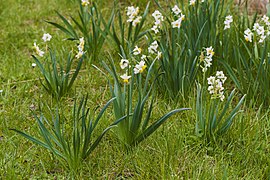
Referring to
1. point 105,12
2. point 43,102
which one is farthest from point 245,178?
point 105,12

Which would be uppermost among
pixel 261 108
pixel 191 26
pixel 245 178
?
pixel 191 26

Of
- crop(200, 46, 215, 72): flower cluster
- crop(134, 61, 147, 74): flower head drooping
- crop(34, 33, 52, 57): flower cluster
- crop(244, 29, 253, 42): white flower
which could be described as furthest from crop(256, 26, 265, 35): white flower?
crop(34, 33, 52, 57): flower cluster

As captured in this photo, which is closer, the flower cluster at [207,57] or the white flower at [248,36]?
the flower cluster at [207,57]

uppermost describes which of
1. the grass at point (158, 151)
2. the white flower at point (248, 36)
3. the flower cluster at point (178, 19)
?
the flower cluster at point (178, 19)

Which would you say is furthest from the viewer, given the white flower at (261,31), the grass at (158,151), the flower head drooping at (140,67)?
the white flower at (261,31)

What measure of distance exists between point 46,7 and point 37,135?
256 centimetres

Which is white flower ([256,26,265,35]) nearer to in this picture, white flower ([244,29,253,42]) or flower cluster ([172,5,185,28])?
white flower ([244,29,253,42])

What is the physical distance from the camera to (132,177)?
2.10 metres

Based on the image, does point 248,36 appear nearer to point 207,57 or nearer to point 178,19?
point 207,57

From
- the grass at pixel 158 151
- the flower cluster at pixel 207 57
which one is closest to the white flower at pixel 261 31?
the flower cluster at pixel 207 57

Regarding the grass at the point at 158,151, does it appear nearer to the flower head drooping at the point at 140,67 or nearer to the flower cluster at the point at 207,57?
the flower cluster at the point at 207,57

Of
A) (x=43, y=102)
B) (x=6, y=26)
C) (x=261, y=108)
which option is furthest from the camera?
(x=6, y=26)

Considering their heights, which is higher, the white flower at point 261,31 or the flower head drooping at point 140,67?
the white flower at point 261,31

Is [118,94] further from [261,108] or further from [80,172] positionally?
[261,108]
